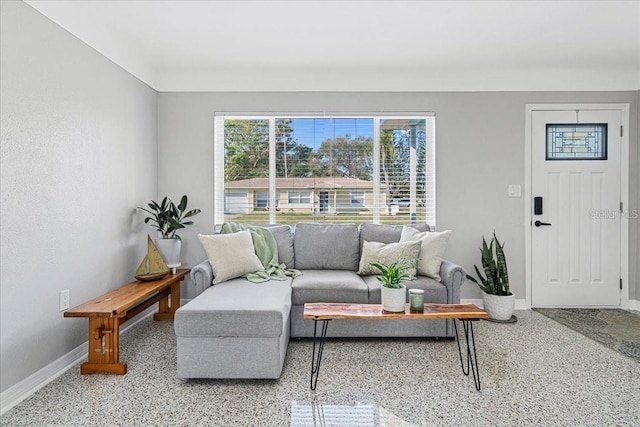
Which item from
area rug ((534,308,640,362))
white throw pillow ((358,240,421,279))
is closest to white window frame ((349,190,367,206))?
white throw pillow ((358,240,421,279))

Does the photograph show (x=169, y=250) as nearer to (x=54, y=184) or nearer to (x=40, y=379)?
(x=54, y=184)

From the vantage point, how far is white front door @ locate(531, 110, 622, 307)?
3705 millimetres

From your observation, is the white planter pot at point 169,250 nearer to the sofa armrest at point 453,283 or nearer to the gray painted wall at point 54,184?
the gray painted wall at point 54,184

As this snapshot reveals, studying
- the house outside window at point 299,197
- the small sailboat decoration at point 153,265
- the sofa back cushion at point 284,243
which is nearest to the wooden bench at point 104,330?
the small sailboat decoration at point 153,265

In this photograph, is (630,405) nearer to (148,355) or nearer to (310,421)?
(310,421)

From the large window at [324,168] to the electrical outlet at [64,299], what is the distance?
157cm

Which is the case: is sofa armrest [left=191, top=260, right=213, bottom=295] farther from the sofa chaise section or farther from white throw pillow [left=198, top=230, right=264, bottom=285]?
the sofa chaise section

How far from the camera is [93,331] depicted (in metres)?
2.30

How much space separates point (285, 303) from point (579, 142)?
348cm

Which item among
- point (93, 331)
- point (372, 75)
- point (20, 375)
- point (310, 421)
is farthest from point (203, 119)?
point (310, 421)

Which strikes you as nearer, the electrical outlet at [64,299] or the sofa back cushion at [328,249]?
the electrical outlet at [64,299]

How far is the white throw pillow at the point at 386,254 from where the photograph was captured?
3076 mm

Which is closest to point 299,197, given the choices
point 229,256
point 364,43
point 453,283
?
point 229,256

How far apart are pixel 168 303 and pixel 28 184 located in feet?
5.90
